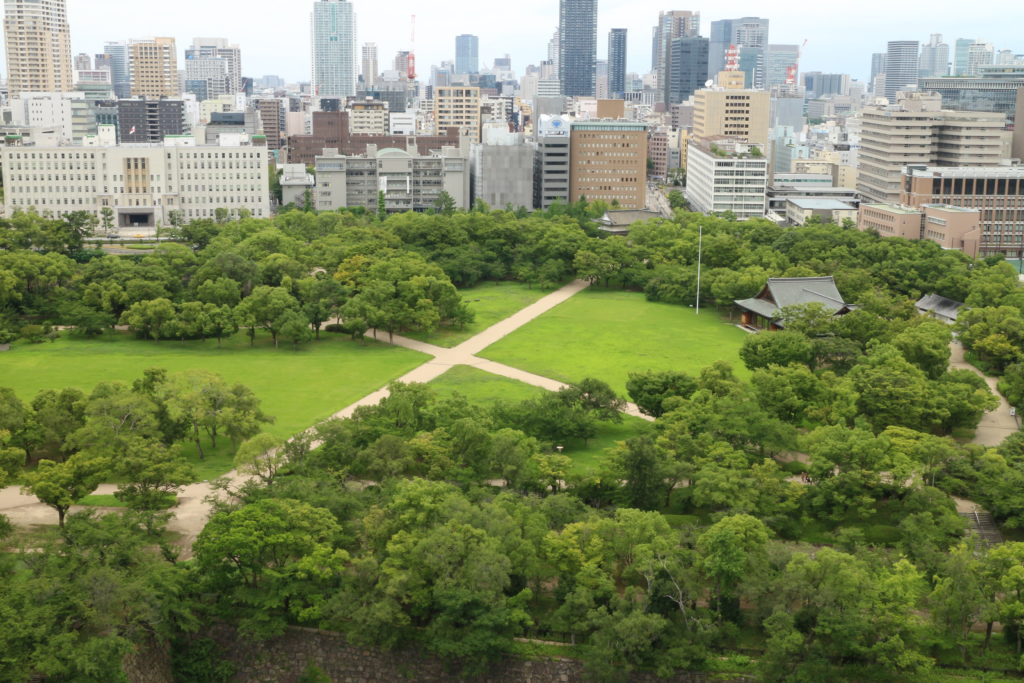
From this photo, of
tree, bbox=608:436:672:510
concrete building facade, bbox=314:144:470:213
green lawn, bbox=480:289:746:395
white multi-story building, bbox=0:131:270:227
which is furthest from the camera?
concrete building facade, bbox=314:144:470:213

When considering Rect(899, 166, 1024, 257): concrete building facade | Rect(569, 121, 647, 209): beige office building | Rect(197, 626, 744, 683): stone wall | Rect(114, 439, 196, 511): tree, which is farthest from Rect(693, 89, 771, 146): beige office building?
Rect(197, 626, 744, 683): stone wall

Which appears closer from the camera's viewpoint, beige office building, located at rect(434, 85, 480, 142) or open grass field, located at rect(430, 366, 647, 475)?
open grass field, located at rect(430, 366, 647, 475)

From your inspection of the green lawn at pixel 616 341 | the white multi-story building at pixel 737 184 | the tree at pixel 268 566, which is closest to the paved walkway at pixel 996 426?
the green lawn at pixel 616 341

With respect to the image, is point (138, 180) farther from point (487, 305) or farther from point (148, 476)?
point (148, 476)

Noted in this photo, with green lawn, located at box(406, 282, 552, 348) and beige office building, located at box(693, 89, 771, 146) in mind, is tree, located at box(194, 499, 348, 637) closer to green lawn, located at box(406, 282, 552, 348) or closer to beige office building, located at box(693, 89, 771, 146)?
green lawn, located at box(406, 282, 552, 348)

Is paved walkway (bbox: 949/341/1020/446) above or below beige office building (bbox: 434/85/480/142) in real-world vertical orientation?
below

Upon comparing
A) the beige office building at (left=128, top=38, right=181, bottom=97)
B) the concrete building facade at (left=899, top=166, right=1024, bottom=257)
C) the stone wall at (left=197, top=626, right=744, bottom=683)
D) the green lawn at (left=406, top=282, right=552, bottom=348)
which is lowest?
the stone wall at (left=197, top=626, right=744, bottom=683)

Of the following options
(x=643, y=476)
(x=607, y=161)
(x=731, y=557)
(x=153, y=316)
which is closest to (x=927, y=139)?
(x=607, y=161)
